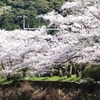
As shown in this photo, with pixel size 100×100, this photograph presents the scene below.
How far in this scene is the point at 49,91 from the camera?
54.3 ft

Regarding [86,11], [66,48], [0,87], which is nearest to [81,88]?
[66,48]

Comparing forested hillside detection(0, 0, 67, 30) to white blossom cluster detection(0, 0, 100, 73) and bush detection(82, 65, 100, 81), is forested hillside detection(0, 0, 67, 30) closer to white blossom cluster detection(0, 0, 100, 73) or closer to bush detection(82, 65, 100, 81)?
white blossom cluster detection(0, 0, 100, 73)

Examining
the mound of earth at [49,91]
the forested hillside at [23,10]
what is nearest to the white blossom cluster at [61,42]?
the mound of earth at [49,91]

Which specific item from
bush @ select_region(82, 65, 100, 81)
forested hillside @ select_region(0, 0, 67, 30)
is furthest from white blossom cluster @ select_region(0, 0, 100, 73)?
forested hillside @ select_region(0, 0, 67, 30)

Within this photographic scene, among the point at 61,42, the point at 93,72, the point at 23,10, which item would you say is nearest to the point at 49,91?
the point at 93,72

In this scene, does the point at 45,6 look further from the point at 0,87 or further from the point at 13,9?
the point at 0,87

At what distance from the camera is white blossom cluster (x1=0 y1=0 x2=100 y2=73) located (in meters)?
14.9

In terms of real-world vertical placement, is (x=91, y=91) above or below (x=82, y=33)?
below

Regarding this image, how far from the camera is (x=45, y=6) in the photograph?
50125mm

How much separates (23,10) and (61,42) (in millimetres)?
36283

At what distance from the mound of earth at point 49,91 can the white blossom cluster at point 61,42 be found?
4.16ft

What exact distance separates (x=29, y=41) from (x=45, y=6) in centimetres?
2739

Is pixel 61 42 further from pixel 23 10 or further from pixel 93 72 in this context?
pixel 23 10

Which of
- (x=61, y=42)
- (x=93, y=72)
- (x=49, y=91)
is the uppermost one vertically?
(x=61, y=42)
